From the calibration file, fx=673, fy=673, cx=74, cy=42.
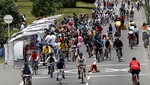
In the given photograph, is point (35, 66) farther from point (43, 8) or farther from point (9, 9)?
point (43, 8)

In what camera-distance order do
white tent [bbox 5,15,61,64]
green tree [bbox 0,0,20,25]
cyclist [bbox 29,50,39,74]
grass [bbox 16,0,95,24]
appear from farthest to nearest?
grass [bbox 16,0,95,24], green tree [bbox 0,0,20,25], white tent [bbox 5,15,61,64], cyclist [bbox 29,50,39,74]

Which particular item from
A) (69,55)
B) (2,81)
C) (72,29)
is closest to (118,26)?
(72,29)

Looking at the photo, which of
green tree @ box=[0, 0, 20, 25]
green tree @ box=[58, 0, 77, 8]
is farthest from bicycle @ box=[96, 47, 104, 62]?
green tree @ box=[58, 0, 77, 8]

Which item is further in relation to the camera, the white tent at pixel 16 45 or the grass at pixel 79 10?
the grass at pixel 79 10

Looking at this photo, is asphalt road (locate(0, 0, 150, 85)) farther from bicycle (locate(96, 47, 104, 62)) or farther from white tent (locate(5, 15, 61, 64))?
white tent (locate(5, 15, 61, 64))

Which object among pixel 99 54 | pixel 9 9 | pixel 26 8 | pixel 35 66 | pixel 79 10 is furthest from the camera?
pixel 26 8

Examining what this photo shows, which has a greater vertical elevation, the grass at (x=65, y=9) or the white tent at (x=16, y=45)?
the grass at (x=65, y=9)

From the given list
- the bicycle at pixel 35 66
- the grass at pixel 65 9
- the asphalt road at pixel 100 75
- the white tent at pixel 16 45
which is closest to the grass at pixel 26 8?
the grass at pixel 65 9

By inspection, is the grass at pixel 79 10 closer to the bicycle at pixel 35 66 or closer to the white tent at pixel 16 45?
the white tent at pixel 16 45

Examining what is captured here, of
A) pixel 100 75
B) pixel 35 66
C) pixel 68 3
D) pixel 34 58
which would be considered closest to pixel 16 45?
pixel 35 66

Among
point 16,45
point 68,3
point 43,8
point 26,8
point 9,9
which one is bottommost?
point 16,45

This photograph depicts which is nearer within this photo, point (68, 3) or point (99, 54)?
point (99, 54)

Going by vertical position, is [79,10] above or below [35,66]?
above

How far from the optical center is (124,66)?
39.3 metres
